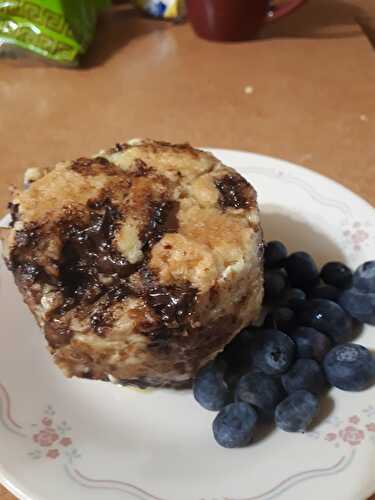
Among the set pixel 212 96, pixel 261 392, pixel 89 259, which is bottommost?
pixel 212 96

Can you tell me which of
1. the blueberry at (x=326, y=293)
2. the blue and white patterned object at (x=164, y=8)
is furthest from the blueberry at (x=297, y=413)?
the blue and white patterned object at (x=164, y=8)

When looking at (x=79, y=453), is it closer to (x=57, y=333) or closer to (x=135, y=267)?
(x=57, y=333)

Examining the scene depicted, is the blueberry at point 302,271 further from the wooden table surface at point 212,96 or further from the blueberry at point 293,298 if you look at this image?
the wooden table surface at point 212,96

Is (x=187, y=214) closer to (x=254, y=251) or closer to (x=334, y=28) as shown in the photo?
(x=254, y=251)

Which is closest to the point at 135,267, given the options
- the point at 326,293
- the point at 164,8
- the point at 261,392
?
the point at 261,392

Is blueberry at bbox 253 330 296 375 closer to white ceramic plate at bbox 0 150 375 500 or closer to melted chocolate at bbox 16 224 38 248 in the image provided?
white ceramic plate at bbox 0 150 375 500

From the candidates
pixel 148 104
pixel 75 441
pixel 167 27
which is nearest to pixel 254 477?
pixel 75 441
